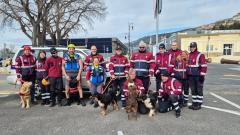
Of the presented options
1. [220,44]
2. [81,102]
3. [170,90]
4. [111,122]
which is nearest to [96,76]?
[81,102]

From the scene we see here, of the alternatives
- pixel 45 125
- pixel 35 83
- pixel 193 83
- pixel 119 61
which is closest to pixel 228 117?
pixel 193 83

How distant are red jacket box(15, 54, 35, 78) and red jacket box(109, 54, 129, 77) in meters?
2.56

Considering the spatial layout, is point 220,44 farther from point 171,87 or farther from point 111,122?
point 111,122

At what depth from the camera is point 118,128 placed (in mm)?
6059

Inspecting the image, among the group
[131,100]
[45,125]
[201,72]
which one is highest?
[201,72]

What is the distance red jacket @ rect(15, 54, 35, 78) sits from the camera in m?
8.23

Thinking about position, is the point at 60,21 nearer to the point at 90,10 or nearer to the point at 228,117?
the point at 90,10

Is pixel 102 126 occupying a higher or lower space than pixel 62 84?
lower

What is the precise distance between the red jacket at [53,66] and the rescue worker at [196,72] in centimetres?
386

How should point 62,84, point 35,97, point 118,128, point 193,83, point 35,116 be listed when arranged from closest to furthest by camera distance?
point 118,128 < point 35,116 < point 193,83 < point 62,84 < point 35,97

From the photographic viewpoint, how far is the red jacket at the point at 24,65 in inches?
324

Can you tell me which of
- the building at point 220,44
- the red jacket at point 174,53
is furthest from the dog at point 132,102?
the building at point 220,44

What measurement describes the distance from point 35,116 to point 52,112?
0.54 metres

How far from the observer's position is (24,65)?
27.2ft
